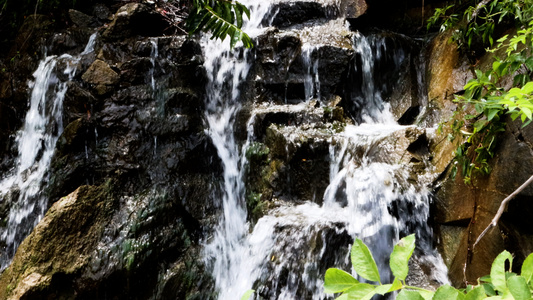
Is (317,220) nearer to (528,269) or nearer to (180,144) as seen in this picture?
(180,144)

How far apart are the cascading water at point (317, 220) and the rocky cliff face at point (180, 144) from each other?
0.10 meters

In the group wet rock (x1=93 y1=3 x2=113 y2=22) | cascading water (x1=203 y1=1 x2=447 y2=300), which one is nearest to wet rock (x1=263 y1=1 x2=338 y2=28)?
cascading water (x1=203 y1=1 x2=447 y2=300)

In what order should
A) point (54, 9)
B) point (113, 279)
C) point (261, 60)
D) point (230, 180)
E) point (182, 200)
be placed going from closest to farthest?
point (113, 279)
point (182, 200)
point (230, 180)
point (261, 60)
point (54, 9)

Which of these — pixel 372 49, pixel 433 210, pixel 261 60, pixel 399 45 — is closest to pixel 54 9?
pixel 261 60

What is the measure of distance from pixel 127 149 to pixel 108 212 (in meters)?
0.94

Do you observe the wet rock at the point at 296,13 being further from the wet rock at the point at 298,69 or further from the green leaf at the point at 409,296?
the green leaf at the point at 409,296

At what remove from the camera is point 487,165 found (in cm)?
278

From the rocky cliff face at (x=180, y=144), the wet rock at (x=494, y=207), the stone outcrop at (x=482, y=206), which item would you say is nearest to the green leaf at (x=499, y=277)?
the stone outcrop at (x=482, y=206)

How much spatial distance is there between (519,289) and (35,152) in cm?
642

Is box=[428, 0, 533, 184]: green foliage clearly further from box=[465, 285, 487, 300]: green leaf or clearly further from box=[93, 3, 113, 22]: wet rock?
box=[93, 3, 113, 22]: wet rock

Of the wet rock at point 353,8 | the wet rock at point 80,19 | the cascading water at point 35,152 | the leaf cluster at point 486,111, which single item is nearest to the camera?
the leaf cluster at point 486,111

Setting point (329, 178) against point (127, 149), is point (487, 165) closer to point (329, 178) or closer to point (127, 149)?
point (329, 178)

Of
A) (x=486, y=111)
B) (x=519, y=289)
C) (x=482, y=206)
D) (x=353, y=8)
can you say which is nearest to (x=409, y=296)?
(x=519, y=289)

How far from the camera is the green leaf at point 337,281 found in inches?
24.3
